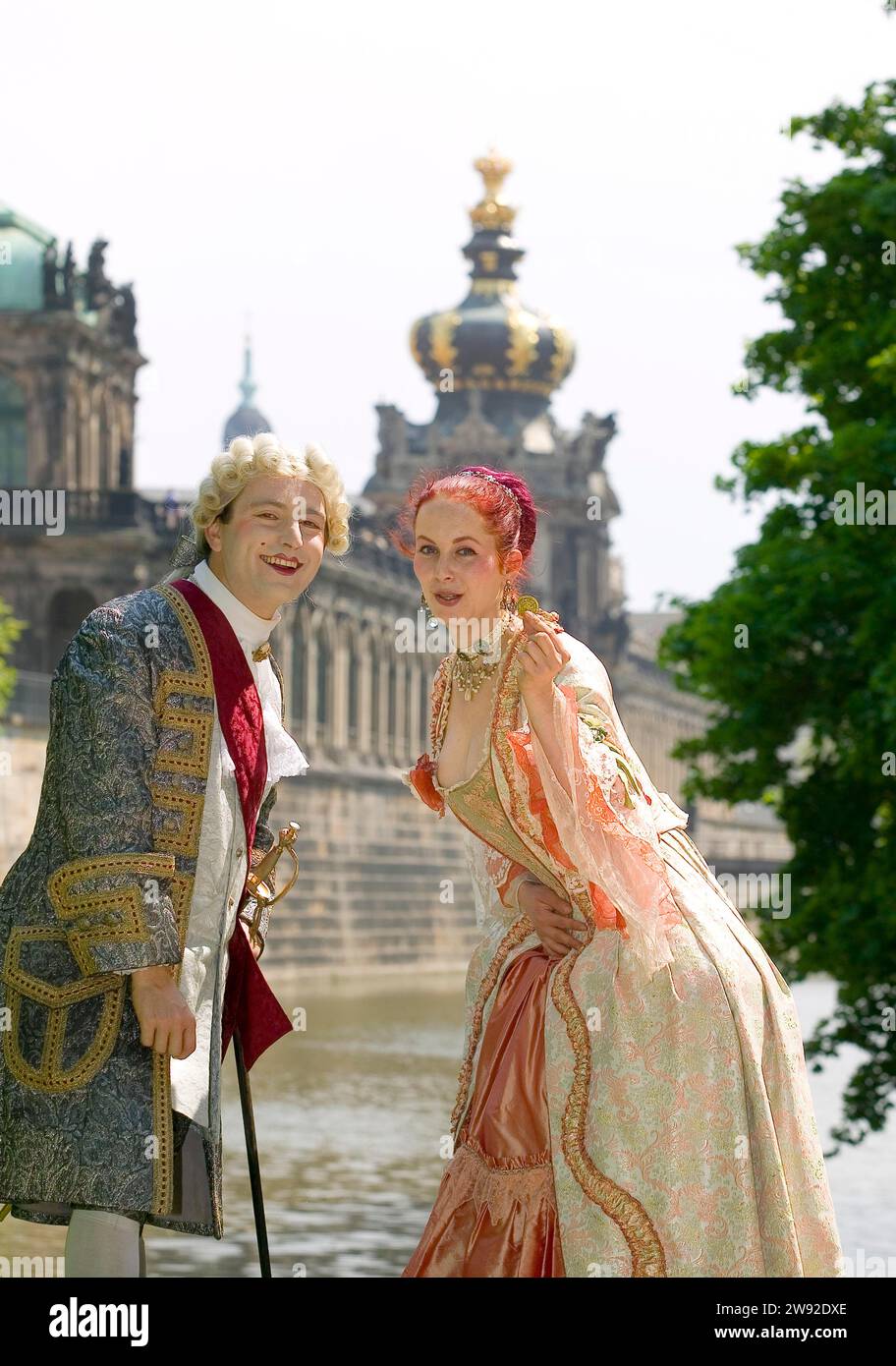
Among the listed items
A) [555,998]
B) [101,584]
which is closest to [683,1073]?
[555,998]

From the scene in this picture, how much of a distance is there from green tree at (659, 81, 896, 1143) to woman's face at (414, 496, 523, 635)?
1440cm

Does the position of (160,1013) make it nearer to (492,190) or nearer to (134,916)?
(134,916)

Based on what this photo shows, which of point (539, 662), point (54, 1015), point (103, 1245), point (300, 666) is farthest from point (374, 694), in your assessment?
point (103, 1245)

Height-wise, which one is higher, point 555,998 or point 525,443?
point 525,443

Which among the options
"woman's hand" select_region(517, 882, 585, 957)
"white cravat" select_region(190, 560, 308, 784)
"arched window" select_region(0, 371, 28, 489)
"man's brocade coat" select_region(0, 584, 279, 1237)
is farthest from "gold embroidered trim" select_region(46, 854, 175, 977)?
"arched window" select_region(0, 371, 28, 489)

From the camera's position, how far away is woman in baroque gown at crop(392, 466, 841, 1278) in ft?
23.0

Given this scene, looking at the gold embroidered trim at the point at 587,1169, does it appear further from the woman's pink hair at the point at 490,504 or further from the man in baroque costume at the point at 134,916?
Answer: the woman's pink hair at the point at 490,504

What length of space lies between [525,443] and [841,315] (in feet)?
241

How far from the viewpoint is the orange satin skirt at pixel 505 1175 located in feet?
23.4

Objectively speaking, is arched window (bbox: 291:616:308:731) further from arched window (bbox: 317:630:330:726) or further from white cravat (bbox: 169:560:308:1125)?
white cravat (bbox: 169:560:308:1125)

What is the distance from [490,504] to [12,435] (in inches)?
2267
